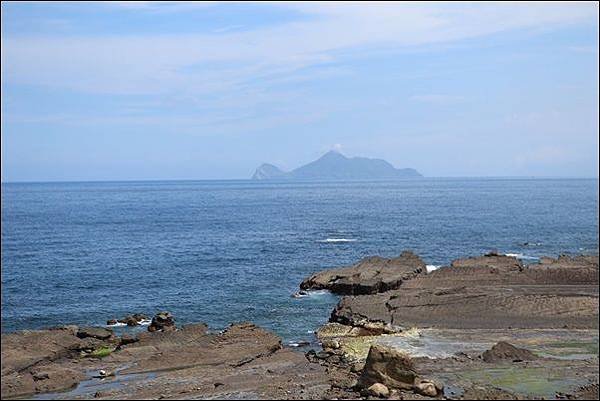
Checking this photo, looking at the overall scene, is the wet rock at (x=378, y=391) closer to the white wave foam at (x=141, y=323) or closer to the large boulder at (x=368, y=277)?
the white wave foam at (x=141, y=323)

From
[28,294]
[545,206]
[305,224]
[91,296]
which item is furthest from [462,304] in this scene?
[545,206]

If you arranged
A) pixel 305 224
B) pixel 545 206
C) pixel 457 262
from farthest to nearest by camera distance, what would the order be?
pixel 545 206
pixel 305 224
pixel 457 262

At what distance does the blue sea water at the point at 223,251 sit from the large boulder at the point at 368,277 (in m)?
2.32

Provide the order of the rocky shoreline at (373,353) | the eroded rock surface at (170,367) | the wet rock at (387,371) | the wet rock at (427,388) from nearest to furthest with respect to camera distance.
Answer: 1. the wet rock at (427,388)
2. the wet rock at (387,371)
3. the rocky shoreline at (373,353)
4. the eroded rock surface at (170,367)

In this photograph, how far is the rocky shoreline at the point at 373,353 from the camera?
3306 cm

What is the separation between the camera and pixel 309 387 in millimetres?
33812

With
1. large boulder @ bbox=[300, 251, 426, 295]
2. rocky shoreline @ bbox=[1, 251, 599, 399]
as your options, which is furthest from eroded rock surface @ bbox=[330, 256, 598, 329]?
large boulder @ bbox=[300, 251, 426, 295]

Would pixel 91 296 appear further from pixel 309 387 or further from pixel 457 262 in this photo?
pixel 457 262

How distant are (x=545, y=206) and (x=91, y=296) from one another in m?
144

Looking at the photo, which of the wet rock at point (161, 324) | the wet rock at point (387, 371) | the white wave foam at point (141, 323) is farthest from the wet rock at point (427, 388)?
the white wave foam at point (141, 323)

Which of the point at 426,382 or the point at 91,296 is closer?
the point at 426,382

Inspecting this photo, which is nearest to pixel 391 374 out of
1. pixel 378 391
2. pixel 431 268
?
pixel 378 391

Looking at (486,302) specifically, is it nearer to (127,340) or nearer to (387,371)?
(387,371)

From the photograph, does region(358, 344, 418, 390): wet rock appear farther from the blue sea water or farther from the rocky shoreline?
the blue sea water
